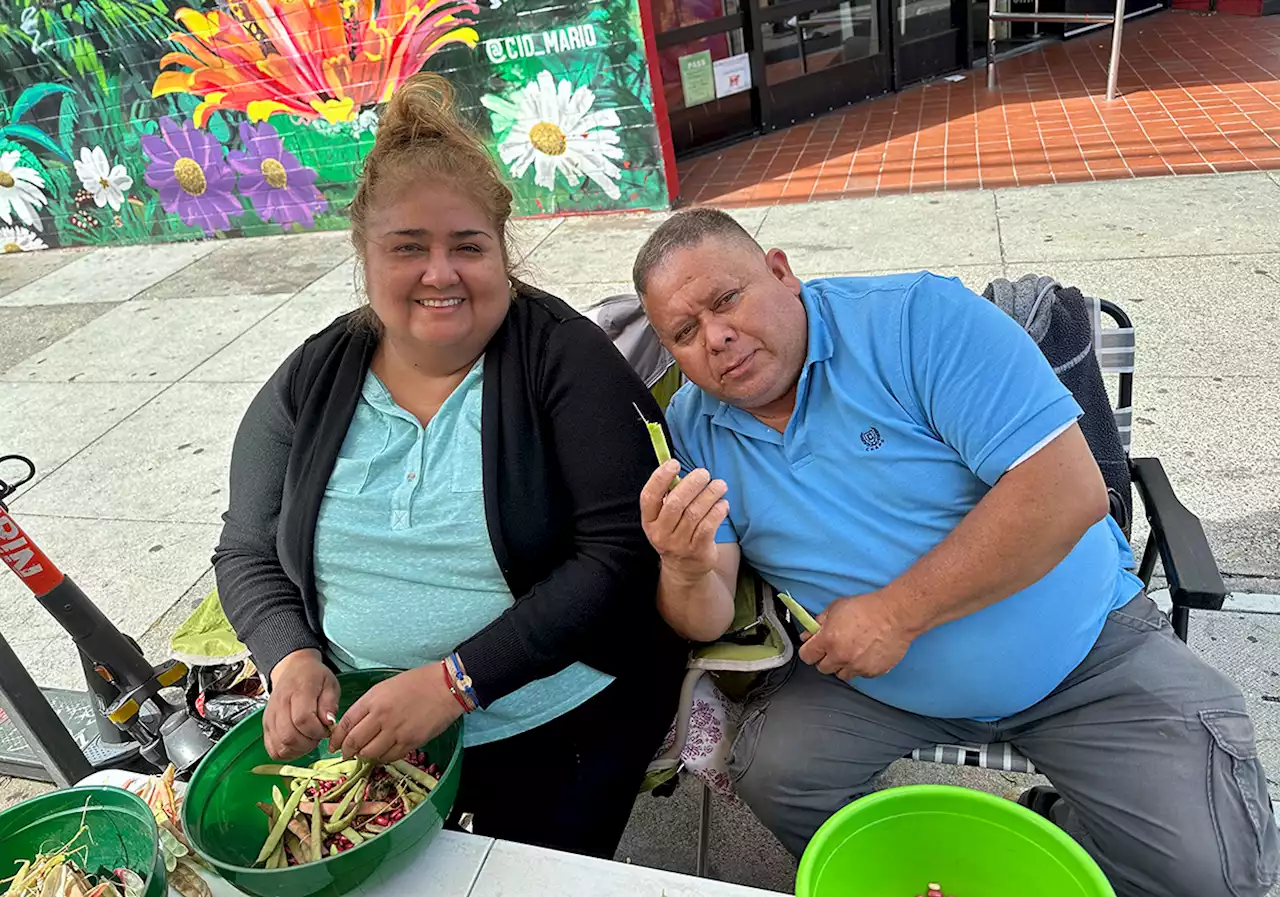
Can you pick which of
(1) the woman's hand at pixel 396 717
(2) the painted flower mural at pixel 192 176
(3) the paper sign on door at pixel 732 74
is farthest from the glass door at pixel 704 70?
(1) the woman's hand at pixel 396 717

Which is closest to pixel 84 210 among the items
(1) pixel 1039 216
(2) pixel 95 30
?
(2) pixel 95 30

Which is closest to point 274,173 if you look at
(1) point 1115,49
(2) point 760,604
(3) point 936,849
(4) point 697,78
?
(4) point 697,78

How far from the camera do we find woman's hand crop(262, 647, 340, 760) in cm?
145

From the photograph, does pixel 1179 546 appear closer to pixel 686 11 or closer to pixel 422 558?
pixel 422 558

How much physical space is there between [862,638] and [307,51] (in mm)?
6365

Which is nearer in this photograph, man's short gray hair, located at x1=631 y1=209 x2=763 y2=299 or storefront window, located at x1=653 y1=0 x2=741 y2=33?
man's short gray hair, located at x1=631 y1=209 x2=763 y2=299

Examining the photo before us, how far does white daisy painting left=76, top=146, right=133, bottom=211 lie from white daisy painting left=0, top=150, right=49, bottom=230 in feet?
1.61

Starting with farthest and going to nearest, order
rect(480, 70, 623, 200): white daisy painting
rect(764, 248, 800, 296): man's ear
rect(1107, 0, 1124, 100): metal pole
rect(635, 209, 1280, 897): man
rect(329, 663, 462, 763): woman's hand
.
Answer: rect(1107, 0, 1124, 100): metal pole
rect(480, 70, 623, 200): white daisy painting
rect(764, 248, 800, 296): man's ear
rect(635, 209, 1280, 897): man
rect(329, 663, 462, 763): woman's hand

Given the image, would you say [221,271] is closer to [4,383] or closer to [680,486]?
[4,383]

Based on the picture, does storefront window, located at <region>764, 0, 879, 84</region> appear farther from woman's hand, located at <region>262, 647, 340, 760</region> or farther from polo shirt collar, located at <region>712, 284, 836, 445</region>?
woman's hand, located at <region>262, 647, 340, 760</region>

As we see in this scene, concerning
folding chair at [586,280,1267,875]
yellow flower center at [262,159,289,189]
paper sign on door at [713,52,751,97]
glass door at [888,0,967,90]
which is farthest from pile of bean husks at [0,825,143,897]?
glass door at [888,0,967,90]

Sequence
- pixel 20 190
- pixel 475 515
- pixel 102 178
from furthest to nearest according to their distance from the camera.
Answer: pixel 20 190 → pixel 102 178 → pixel 475 515

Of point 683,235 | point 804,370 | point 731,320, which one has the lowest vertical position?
point 804,370

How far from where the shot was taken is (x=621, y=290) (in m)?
4.91
